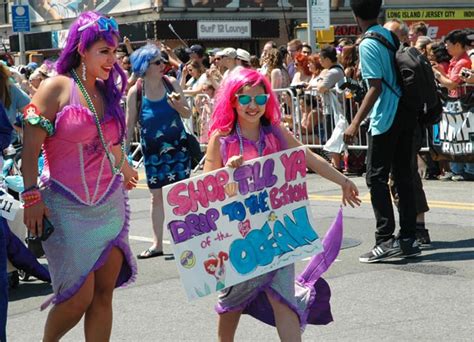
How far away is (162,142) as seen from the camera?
917 centimetres

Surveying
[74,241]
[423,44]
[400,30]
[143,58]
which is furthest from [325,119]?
[74,241]

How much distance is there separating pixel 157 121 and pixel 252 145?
12.5 ft

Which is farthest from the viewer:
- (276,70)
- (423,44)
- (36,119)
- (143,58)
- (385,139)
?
(276,70)

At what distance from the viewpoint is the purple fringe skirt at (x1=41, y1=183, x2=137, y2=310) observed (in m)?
5.23

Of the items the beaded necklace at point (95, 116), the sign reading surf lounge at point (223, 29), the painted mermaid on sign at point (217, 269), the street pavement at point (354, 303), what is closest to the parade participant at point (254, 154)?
the painted mermaid on sign at point (217, 269)

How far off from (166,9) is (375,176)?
28.4 metres

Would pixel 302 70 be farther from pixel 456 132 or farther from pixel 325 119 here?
pixel 456 132

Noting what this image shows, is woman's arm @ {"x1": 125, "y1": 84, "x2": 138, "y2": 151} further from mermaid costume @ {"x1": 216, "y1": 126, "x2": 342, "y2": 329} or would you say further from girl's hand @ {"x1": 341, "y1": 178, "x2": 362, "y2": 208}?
girl's hand @ {"x1": 341, "y1": 178, "x2": 362, "y2": 208}

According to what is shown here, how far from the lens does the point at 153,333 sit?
257 inches

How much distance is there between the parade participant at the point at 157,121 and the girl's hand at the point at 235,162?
12.3 feet

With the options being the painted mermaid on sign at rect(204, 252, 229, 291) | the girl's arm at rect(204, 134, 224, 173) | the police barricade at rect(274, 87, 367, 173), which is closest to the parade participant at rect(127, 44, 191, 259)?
the girl's arm at rect(204, 134, 224, 173)

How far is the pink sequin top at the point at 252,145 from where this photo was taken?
5383mm

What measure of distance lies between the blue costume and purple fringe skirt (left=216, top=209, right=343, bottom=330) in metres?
3.70

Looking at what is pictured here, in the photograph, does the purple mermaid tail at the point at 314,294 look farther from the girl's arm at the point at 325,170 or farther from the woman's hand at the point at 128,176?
the woman's hand at the point at 128,176
